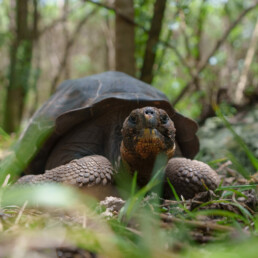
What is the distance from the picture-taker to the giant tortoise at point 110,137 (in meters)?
1.90

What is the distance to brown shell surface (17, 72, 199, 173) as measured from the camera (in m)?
2.44

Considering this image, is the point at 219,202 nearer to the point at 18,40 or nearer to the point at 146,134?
the point at 146,134

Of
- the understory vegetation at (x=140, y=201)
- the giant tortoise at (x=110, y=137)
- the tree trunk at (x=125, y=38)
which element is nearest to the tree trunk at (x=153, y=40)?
the understory vegetation at (x=140, y=201)

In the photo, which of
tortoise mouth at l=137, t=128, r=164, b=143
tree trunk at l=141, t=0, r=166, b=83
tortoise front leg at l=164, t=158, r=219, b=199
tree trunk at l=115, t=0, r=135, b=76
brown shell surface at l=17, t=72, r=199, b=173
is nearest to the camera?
tortoise mouth at l=137, t=128, r=164, b=143

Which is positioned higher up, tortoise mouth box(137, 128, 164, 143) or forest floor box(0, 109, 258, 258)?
tortoise mouth box(137, 128, 164, 143)

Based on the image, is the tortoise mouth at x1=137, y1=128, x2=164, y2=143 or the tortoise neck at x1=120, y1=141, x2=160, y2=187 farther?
the tortoise neck at x1=120, y1=141, x2=160, y2=187

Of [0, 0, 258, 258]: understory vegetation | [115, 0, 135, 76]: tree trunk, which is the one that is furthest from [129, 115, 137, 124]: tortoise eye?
[115, 0, 135, 76]: tree trunk

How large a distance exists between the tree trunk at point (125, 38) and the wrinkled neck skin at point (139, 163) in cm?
271

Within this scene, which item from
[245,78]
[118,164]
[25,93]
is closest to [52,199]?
[118,164]

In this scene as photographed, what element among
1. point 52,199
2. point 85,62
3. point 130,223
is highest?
point 52,199

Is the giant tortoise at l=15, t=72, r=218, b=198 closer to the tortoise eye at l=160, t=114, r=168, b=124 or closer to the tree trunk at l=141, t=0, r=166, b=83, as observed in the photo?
the tortoise eye at l=160, t=114, r=168, b=124

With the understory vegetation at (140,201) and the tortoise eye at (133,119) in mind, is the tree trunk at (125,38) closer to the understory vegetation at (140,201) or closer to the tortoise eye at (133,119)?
the understory vegetation at (140,201)

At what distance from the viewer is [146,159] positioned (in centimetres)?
194

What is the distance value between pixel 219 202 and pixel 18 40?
6352 millimetres
